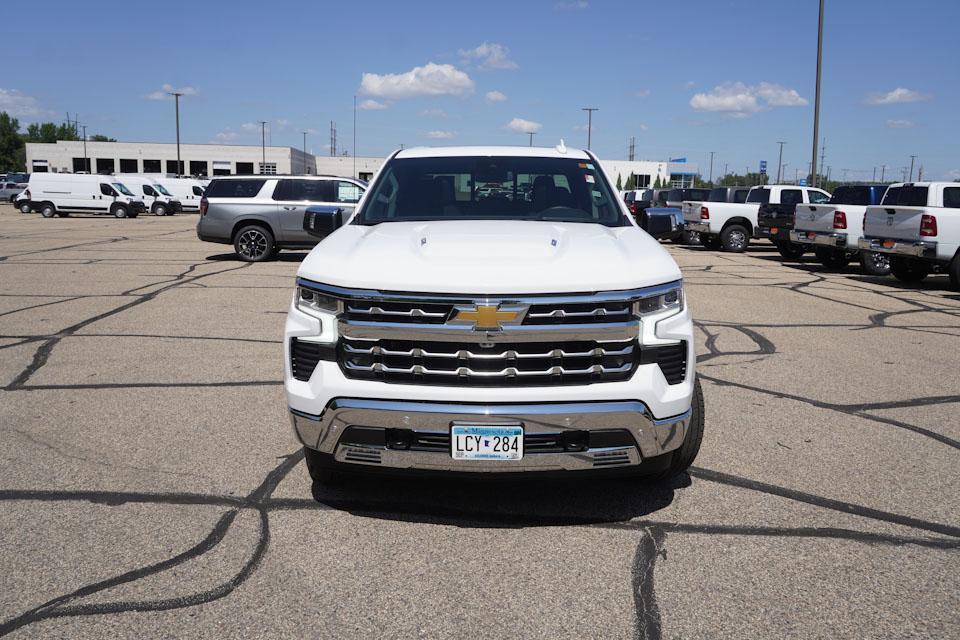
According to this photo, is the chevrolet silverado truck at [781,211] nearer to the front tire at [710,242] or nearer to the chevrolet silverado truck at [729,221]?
the chevrolet silverado truck at [729,221]

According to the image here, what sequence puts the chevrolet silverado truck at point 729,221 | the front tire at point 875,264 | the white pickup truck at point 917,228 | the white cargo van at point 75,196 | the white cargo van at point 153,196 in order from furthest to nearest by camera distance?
the white cargo van at point 153,196 → the white cargo van at point 75,196 → the chevrolet silverado truck at point 729,221 → the front tire at point 875,264 → the white pickup truck at point 917,228

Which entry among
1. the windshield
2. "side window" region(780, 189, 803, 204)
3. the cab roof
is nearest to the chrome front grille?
the windshield

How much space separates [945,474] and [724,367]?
2835mm

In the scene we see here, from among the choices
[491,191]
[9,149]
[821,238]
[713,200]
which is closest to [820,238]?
[821,238]

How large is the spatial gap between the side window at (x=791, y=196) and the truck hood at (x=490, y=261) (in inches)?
795

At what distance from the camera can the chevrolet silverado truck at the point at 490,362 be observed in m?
3.58

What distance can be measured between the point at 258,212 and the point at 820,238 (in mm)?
12095

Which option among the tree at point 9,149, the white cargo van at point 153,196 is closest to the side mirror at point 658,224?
the white cargo van at point 153,196

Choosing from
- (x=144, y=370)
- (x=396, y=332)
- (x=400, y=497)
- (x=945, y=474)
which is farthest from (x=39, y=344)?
(x=945, y=474)

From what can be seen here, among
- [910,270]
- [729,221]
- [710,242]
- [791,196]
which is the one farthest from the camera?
[710,242]

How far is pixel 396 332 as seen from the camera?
3.63 meters

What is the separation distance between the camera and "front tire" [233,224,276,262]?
17672mm

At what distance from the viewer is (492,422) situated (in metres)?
3.54

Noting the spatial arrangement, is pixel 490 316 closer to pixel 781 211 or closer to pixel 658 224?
pixel 658 224
